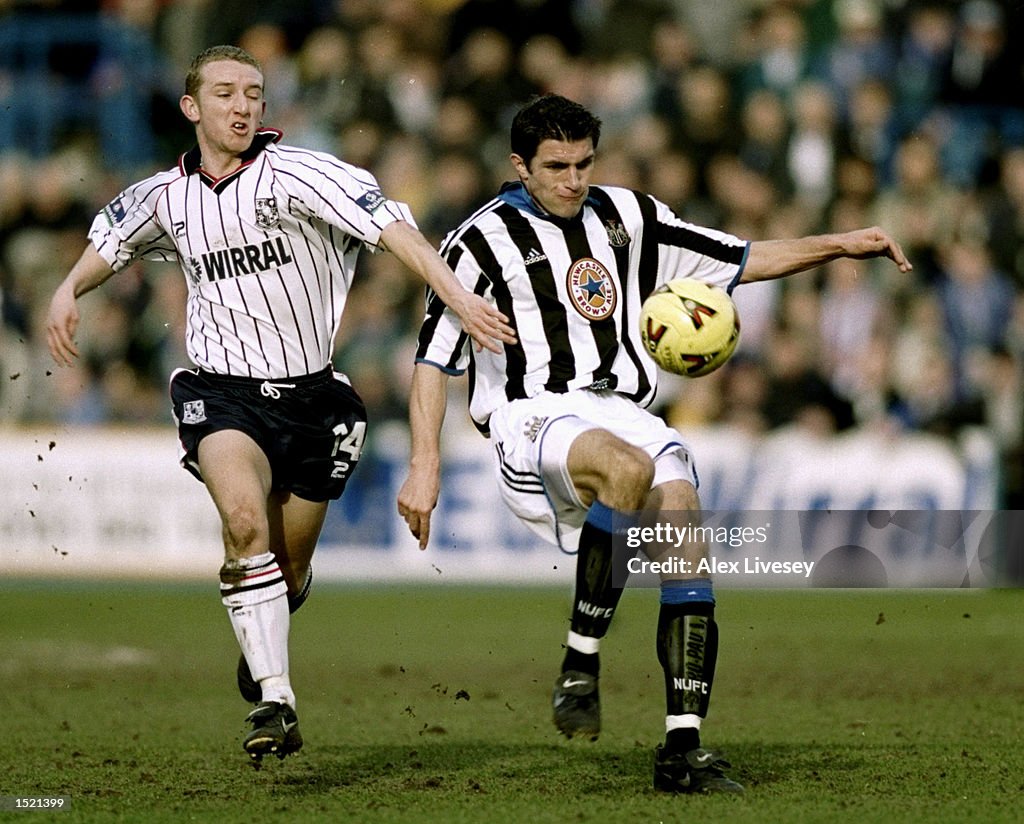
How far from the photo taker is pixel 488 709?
9.23m

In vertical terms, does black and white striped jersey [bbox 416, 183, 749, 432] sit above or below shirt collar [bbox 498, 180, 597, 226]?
below

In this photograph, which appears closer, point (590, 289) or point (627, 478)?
point (627, 478)

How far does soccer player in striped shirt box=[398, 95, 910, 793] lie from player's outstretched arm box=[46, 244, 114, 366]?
5.07 feet

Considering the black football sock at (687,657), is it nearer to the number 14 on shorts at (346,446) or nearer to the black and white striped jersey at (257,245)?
the number 14 on shorts at (346,446)

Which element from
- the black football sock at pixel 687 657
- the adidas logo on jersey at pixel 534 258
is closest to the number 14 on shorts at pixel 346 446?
the adidas logo on jersey at pixel 534 258

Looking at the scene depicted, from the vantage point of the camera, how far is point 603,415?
6973 millimetres

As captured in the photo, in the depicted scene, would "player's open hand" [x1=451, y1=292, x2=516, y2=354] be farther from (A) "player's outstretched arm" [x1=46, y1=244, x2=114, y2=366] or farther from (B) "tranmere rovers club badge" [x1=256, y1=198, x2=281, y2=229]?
(A) "player's outstretched arm" [x1=46, y1=244, x2=114, y2=366]

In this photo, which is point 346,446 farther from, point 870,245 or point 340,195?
point 870,245

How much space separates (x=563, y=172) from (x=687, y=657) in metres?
2.00

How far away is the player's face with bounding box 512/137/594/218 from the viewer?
6988mm

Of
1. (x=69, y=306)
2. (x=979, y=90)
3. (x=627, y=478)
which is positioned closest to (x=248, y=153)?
(x=69, y=306)

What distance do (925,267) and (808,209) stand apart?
1.12m

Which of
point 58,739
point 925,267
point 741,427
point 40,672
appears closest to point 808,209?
point 925,267

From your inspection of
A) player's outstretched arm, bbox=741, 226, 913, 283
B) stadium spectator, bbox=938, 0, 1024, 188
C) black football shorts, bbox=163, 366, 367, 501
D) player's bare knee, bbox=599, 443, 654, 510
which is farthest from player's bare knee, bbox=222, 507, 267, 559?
stadium spectator, bbox=938, 0, 1024, 188
